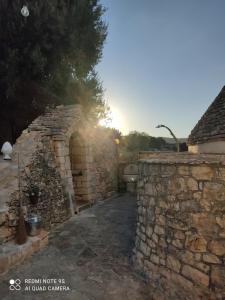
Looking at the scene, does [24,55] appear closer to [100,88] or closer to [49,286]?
[100,88]

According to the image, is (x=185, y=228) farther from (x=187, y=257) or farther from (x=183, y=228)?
(x=187, y=257)

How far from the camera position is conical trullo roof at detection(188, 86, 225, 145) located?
7.06 metres

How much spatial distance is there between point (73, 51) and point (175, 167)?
11.4 metres

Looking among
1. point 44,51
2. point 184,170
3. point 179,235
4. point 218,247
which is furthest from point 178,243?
point 44,51

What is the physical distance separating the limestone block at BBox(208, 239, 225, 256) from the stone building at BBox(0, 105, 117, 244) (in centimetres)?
429

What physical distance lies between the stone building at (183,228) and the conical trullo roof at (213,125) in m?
3.46

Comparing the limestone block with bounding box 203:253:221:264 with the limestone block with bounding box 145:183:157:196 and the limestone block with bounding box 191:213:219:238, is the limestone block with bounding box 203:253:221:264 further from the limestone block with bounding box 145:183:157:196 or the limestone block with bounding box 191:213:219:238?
the limestone block with bounding box 145:183:157:196

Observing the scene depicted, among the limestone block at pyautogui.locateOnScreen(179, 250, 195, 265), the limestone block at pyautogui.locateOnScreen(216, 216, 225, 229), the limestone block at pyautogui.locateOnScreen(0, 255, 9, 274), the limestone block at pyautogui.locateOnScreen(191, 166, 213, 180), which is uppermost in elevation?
the limestone block at pyautogui.locateOnScreen(191, 166, 213, 180)

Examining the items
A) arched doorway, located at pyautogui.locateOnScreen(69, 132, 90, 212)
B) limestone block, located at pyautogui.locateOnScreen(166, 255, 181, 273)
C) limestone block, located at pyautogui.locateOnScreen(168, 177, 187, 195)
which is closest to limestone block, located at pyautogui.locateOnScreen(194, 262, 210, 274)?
limestone block, located at pyautogui.locateOnScreen(166, 255, 181, 273)

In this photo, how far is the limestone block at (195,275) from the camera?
3.48 metres

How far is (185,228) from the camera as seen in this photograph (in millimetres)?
3734

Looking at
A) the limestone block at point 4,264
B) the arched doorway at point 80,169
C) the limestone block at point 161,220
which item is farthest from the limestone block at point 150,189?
the arched doorway at point 80,169

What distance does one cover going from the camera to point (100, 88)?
52.2 ft

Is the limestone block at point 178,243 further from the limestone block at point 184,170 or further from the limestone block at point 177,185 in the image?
the limestone block at point 184,170
